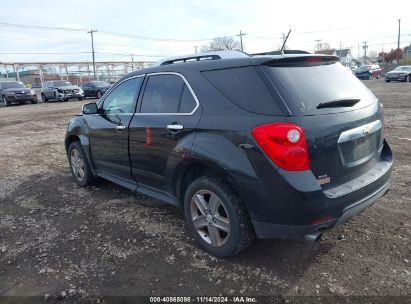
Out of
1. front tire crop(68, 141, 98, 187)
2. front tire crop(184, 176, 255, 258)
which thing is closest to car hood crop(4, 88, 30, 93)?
front tire crop(68, 141, 98, 187)

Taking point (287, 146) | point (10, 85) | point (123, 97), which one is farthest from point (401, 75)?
point (287, 146)

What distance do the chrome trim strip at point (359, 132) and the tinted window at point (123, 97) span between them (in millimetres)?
2393

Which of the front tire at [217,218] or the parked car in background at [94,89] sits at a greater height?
the parked car in background at [94,89]

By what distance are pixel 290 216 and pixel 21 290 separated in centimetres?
233

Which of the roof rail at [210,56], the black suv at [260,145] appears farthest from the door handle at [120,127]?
the roof rail at [210,56]

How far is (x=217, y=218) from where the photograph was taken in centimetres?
335

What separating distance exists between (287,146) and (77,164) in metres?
4.06

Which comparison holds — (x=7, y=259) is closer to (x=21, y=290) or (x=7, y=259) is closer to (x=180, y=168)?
(x=21, y=290)

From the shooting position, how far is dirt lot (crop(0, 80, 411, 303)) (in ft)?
9.82

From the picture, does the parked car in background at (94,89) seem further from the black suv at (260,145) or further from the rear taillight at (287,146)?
the rear taillight at (287,146)

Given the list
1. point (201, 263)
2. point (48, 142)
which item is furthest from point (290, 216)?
point (48, 142)

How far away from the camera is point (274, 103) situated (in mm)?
2883

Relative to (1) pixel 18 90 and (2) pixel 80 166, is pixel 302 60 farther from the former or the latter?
(1) pixel 18 90

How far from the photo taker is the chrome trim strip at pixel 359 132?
9.93ft
